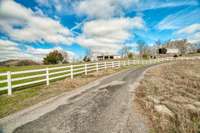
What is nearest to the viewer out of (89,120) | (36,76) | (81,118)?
(89,120)

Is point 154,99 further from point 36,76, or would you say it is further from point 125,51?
point 125,51

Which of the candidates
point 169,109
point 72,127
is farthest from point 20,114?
point 169,109

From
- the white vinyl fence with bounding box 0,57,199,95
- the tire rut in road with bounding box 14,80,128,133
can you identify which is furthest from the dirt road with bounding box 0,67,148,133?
the white vinyl fence with bounding box 0,57,199,95

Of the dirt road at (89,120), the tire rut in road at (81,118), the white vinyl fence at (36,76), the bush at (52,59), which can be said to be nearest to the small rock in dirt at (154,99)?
the dirt road at (89,120)

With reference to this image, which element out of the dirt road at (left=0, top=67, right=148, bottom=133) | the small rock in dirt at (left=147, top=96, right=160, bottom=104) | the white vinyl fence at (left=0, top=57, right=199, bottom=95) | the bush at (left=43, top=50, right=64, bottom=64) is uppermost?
the bush at (left=43, top=50, right=64, bottom=64)

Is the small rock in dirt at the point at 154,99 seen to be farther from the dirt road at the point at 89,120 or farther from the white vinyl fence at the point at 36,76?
the white vinyl fence at the point at 36,76

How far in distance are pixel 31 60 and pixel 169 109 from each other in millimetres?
61852

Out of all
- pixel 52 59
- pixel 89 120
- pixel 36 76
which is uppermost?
pixel 52 59

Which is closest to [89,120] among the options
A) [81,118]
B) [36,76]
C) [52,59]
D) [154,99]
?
[81,118]

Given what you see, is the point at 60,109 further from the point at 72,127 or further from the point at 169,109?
the point at 169,109

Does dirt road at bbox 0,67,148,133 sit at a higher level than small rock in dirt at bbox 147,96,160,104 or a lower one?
lower

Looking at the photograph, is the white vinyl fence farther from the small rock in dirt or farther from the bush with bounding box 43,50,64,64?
the bush with bounding box 43,50,64,64

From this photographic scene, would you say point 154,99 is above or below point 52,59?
below

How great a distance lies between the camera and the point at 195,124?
3.64 m
